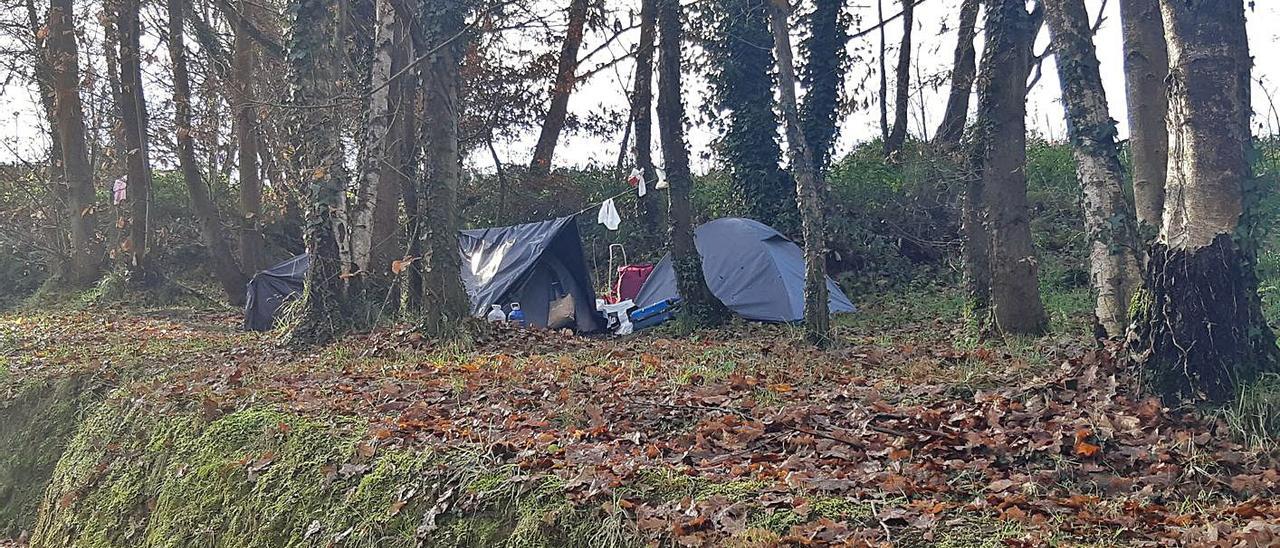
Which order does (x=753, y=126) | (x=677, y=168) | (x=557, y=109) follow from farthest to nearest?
(x=557, y=109) < (x=753, y=126) < (x=677, y=168)

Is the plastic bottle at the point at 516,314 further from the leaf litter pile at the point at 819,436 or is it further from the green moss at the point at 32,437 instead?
the green moss at the point at 32,437

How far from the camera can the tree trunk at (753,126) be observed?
17203 mm

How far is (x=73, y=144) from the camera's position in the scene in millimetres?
18594

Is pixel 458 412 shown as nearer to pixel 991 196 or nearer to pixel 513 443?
pixel 513 443

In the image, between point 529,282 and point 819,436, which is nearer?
point 819,436

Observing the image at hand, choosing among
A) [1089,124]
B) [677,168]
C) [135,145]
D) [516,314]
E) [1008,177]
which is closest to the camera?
[1089,124]

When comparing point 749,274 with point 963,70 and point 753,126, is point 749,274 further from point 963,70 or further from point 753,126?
point 963,70

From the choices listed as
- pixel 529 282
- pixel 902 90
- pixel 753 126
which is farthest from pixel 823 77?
pixel 529 282

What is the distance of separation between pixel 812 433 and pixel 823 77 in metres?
13.7

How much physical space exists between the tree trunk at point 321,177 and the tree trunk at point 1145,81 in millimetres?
7139

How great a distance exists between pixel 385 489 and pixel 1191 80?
14.2 feet

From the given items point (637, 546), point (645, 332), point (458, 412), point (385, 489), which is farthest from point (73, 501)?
point (645, 332)

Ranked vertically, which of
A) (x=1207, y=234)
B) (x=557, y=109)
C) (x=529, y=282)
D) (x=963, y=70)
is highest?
(x=557, y=109)

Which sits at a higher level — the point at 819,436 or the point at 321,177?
the point at 321,177
